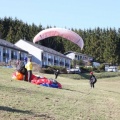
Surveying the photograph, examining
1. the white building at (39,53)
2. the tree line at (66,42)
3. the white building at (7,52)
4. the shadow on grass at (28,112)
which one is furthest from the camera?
the tree line at (66,42)

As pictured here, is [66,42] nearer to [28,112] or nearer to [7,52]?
[7,52]

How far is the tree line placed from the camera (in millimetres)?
142000

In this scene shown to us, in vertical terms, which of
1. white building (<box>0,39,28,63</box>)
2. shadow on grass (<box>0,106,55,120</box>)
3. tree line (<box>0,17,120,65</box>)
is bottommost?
shadow on grass (<box>0,106,55,120</box>)

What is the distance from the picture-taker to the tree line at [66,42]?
14200cm

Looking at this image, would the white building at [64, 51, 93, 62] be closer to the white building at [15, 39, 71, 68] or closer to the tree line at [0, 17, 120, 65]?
the tree line at [0, 17, 120, 65]

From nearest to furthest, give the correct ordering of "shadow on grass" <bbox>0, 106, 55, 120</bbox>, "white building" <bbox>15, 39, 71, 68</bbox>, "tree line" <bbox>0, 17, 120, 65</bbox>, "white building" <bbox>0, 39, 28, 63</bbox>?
"shadow on grass" <bbox>0, 106, 55, 120</bbox>
"white building" <bbox>0, 39, 28, 63</bbox>
"white building" <bbox>15, 39, 71, 68</bbox>
"tree line" <bbox>0, 17, 120, 65</bbox>

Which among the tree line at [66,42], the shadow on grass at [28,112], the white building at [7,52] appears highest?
the tree line at [66,42]

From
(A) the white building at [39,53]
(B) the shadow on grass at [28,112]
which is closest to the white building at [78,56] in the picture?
(A) the white building at [39,53]

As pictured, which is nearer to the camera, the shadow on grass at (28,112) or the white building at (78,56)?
the shadow on grass at (28,112)

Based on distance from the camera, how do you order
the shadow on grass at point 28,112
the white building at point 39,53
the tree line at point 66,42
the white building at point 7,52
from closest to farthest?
the shadow on grass at point 28,112 < the white building at point 7,52 < the white building at point 39,53 < the tree line at point 66,42

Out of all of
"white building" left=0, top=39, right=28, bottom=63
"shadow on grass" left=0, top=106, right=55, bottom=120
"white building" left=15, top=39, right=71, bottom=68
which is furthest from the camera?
"white building" left=15, top=39, right=71, bottom=68

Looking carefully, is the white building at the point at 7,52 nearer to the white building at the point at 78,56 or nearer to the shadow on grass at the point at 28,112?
the white building at the point at 78,56

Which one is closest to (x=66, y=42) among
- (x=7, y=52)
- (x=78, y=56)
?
(x=78, y=56)

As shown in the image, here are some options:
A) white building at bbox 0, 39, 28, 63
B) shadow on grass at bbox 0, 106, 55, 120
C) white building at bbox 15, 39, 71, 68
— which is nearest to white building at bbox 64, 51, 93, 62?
white building at bbox 15, 39, 71, 68
